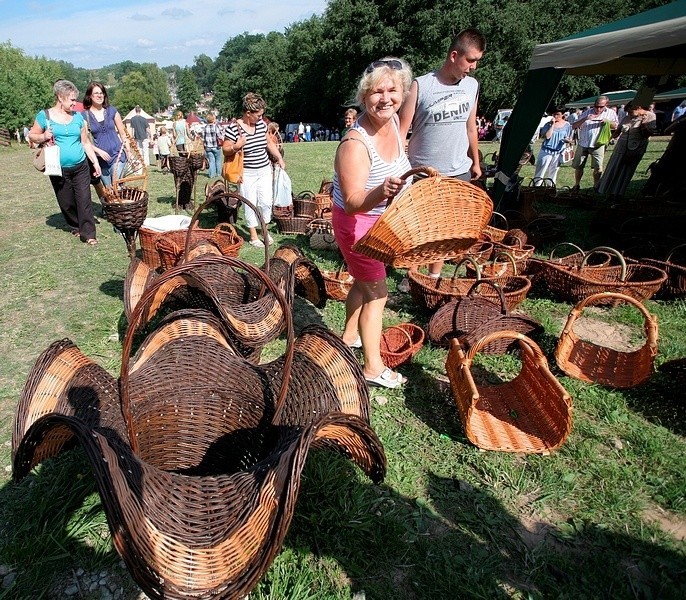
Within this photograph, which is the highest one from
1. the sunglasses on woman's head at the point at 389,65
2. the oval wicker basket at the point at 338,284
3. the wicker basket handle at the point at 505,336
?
the sunglasses on woman's head at the point at 389,65

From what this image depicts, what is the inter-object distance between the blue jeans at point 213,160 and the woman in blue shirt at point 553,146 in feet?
24.4

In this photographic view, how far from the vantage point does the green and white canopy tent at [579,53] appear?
14.5 ft

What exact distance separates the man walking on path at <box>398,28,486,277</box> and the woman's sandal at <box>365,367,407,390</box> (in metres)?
1.82

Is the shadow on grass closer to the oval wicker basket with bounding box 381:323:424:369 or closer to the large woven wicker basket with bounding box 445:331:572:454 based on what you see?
the large woven wicker basket with bounding box 445:331:572:454

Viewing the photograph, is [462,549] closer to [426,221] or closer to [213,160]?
[426,221]

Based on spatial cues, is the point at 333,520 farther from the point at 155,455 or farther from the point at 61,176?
the point at 61,176

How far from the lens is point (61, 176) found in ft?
18.4

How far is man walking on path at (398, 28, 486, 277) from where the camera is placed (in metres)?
3.29

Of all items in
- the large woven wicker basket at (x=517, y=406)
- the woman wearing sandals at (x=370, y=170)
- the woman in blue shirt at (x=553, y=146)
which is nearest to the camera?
the woman wearing sandals at (x=370, y=170)

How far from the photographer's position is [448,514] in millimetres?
2084

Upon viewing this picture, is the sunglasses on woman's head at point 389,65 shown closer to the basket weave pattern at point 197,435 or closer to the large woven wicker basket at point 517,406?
the basket weave pattern at point 197,435

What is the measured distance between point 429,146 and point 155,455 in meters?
3.04

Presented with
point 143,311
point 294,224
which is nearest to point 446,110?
point 143,311

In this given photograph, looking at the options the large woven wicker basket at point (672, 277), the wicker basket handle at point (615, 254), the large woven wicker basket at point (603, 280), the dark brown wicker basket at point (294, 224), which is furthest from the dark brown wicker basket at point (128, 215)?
the large woven wicker basket at point (672, 277)
